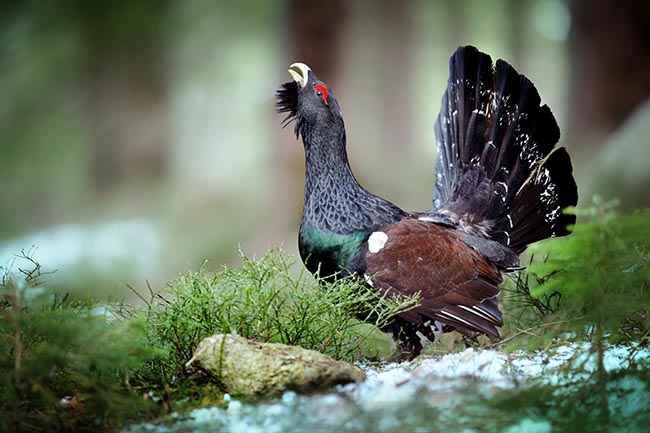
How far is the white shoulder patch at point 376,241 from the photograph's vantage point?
3488 mm

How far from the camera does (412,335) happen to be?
3.49 meters

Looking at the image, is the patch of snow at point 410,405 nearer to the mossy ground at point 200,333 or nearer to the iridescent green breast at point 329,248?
the mossy ground at point 200,333

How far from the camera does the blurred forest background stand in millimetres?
7676

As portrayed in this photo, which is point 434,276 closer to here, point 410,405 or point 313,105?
point 313,105

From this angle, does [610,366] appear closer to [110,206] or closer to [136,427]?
[136,427]

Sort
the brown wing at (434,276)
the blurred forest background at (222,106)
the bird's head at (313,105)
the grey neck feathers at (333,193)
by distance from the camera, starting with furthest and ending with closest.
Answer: the blurred forest background at (222,106) → the bird's head at (313,105) → the grey neck feathers at (333,193) → the brown wing at (434,276)

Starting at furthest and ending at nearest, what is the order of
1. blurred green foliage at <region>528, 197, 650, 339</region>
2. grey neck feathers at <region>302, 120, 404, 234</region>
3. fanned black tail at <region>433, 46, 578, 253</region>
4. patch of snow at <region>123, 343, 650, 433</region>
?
fanned black tail at <region>433, 46, 578, 253</region>, grey neck feathers at <region>302, 120, 404, 234</region>, blurred green foliage at <region>528, 197, 650, 339</region>, patch of snow at <region>123, 343, 650, 433</region>

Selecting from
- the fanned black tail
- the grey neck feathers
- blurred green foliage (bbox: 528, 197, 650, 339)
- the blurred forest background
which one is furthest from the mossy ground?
the blurred forest background

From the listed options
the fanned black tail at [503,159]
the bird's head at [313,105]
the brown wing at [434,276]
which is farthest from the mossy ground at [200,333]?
the fanned black tail at [503,159]

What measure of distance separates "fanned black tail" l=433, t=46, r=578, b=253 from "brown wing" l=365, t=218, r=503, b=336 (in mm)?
520

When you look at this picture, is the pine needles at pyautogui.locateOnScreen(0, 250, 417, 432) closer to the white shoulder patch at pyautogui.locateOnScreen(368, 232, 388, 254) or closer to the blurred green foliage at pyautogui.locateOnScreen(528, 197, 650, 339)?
the white shoulder patch at pyautogui.locateOnScreen(368, 232, 388, 254)

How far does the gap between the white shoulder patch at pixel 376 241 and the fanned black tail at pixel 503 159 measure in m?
0.78

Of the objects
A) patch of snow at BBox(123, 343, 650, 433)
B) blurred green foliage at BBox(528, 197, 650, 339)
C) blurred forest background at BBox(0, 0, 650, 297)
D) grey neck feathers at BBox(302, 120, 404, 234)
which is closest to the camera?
patch of snow at BBox(123, 343, 650, 433)

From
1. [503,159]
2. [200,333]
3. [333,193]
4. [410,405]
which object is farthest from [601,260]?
[503,159]
